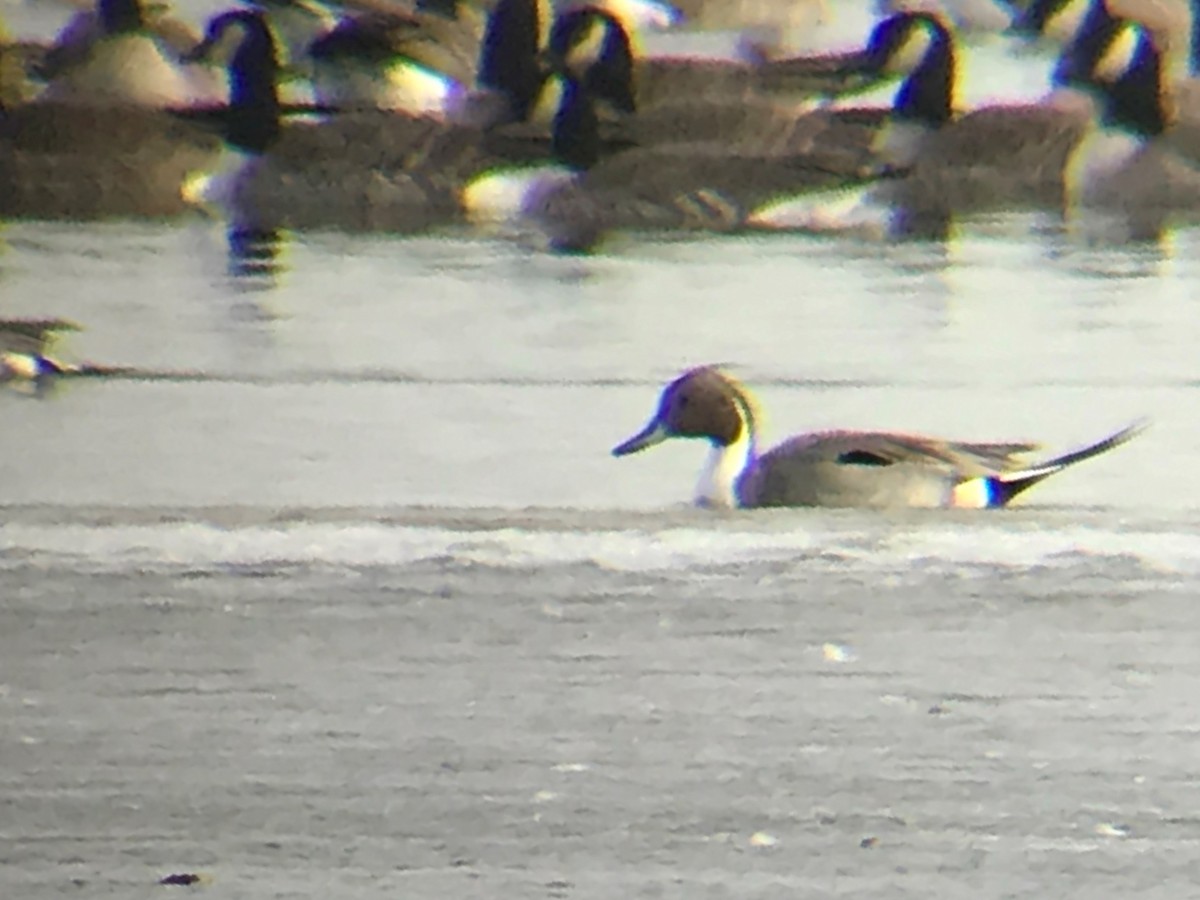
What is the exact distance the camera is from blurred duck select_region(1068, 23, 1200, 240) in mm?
1687

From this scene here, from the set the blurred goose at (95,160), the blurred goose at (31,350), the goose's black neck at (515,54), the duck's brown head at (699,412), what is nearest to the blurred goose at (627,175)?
the goose's black neck at (515,54)

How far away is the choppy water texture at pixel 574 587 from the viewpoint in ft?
5.28

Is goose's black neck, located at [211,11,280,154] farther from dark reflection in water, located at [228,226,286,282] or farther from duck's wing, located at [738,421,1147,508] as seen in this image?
duck's wing, located at [738,421,1147,508]

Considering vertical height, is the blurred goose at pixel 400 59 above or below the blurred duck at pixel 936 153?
above

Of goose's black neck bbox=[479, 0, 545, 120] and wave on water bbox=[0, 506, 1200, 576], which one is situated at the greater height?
goose's black neck bbox=[479, 0, 545, 120]

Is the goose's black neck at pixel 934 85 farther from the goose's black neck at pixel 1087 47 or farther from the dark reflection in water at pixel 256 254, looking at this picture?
the dark reflection in water at pixel 256 254

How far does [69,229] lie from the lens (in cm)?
170

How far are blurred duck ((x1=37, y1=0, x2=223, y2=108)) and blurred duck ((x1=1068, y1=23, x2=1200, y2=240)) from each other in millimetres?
731

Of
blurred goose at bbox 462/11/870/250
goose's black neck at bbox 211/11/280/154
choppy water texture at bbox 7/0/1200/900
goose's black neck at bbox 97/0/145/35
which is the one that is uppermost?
goose's black neck at bbox 97/0/145/35

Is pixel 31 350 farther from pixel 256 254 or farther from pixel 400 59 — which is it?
pixel 400 59

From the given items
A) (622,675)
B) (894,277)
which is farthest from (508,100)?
(622,675)

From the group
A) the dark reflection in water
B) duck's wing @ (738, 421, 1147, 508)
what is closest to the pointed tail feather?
duck's wing @ (738, 421, 1147, 508)

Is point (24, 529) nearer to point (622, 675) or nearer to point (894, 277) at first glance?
point (622, 675)

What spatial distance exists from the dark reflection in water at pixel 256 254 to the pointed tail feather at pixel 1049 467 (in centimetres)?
62
